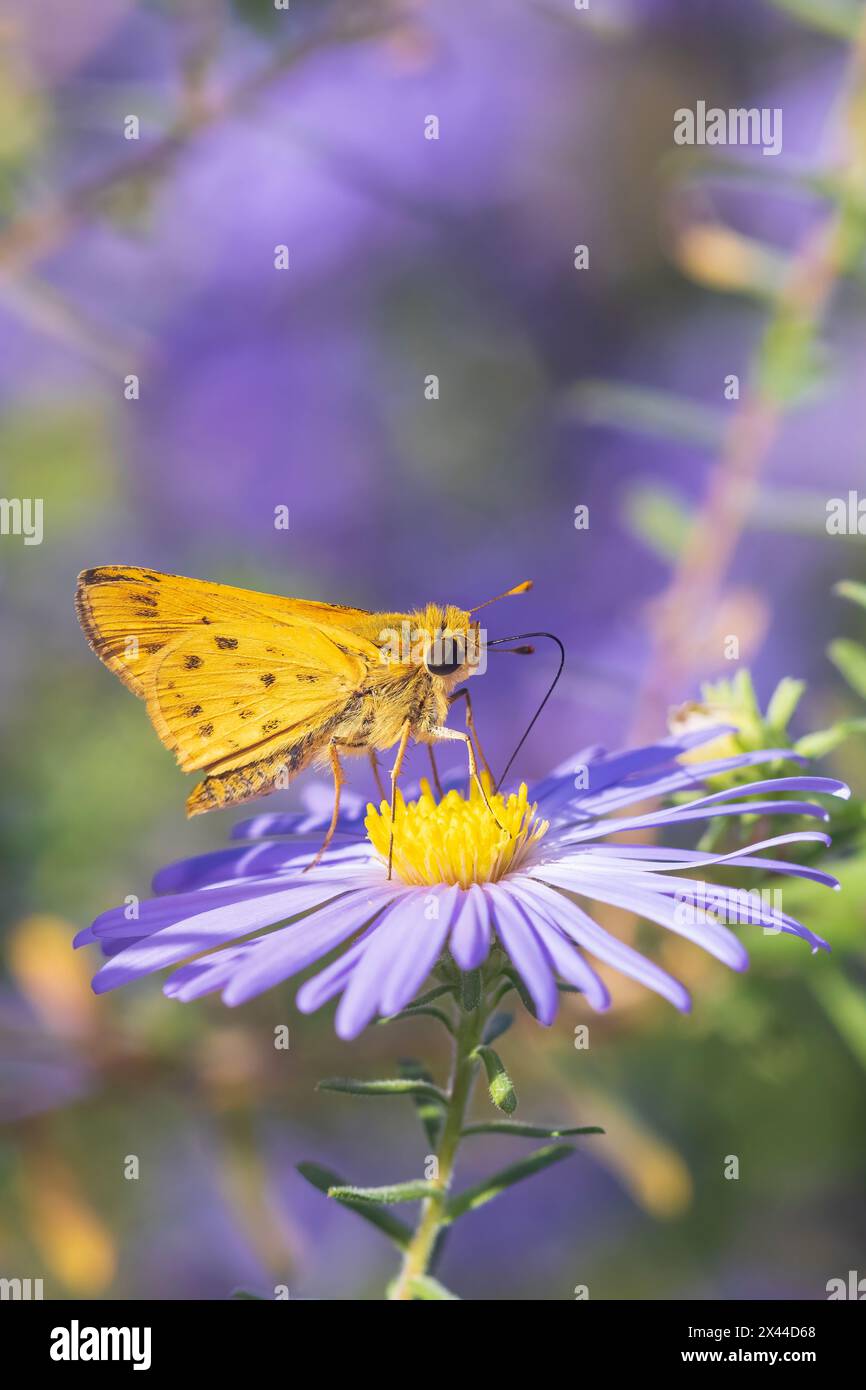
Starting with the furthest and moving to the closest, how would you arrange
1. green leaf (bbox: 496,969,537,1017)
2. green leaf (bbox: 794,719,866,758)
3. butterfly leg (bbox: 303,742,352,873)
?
1. butterfly leg (bbox: 303,742,352,873)
2. green leaf (bbox: 794,719,866,758)
3. green leaf (bbox: 496,969,537,1017)

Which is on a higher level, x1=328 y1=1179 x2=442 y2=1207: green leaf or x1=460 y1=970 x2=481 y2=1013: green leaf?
x1=460 y1=970 x2=481 y2=1013: green leaf

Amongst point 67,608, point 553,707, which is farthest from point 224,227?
point 553,707

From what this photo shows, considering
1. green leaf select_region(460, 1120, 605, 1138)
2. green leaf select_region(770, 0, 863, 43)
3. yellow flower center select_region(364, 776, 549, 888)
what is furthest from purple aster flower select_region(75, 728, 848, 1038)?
green leaf select_region(770, 0, 863, 43)

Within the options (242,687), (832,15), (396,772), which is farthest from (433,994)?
(832,15)

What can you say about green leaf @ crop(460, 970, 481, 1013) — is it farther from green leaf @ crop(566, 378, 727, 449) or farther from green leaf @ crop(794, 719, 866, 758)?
green leaf @ crop(566, 378, 727, 449)

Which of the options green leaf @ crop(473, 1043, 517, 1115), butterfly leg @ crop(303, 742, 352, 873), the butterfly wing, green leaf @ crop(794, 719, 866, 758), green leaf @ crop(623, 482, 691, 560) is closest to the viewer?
green leaf @ crop(473, 1043, 517, 1115)

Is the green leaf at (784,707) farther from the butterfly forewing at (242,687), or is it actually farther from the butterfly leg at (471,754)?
the butterfly forewing at (242,687)

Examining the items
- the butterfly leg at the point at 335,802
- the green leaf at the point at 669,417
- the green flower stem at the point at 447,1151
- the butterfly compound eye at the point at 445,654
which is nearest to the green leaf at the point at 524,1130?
the green flower stem at the point at 447,1151
